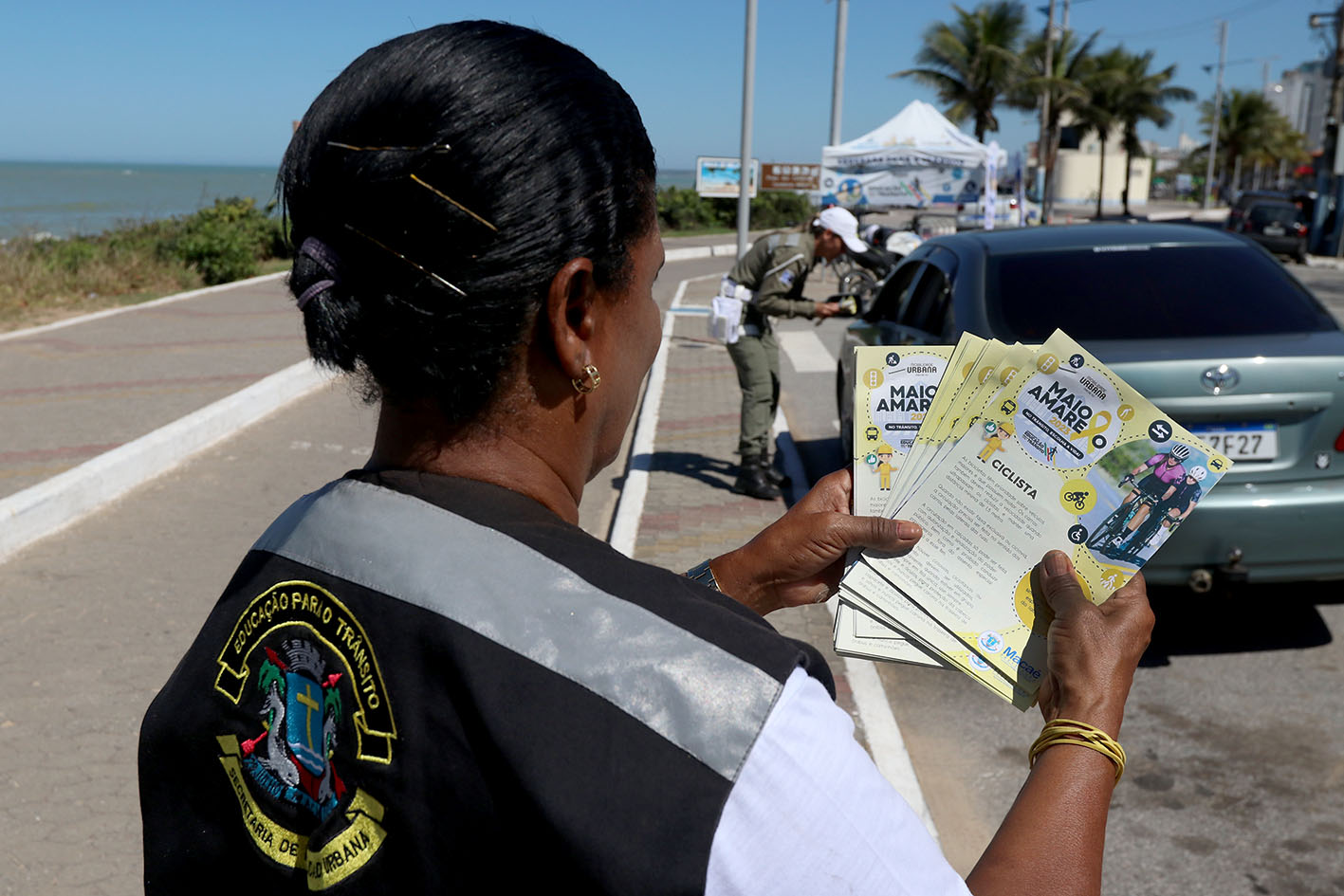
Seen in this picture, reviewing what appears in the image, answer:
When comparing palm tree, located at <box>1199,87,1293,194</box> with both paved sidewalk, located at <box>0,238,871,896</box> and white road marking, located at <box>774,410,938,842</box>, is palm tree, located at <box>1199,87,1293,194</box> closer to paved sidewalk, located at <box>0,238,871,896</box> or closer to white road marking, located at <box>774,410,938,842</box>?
paved sidewalk, located at <box>0,238,871,896</box>

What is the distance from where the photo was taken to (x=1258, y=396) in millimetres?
4355

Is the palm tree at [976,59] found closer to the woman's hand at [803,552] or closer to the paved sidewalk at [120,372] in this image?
the paved sidewalk at [120,372]

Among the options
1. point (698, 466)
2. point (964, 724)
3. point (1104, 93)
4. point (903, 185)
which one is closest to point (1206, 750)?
point (964, 724)

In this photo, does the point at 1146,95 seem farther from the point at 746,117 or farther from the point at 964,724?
the point at 964,724

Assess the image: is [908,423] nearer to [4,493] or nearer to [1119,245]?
Result: [1119,245]

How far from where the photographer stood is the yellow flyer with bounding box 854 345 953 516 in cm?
155

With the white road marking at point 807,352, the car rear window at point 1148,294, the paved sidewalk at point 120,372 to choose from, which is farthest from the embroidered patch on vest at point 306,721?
the white road marking at point 807,352

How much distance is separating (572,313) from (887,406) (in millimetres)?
580

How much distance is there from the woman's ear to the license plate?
3.87 meters

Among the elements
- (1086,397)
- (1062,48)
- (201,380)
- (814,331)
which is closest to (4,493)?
(201,380)

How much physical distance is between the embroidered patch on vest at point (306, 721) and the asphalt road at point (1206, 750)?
2.92 metres

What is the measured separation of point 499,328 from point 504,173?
0.48 feet

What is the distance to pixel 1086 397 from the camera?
1492mm

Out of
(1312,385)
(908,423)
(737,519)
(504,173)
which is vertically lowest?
(737,519)
